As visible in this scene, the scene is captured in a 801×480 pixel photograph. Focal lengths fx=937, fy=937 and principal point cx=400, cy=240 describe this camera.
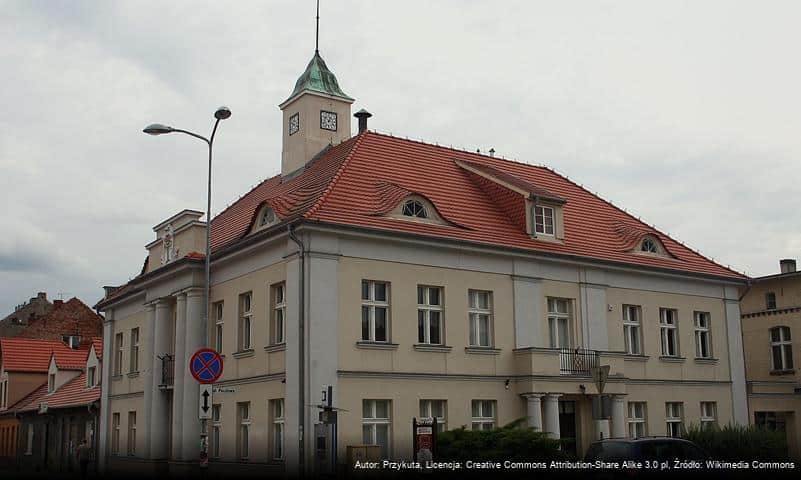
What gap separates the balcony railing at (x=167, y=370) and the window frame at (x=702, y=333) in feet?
60.5

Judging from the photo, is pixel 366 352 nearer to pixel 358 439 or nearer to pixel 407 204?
pixel 358 439

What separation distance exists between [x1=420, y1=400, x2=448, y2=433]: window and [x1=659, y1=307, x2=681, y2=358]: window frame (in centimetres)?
944

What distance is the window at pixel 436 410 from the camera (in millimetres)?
26638

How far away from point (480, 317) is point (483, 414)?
2.88 m

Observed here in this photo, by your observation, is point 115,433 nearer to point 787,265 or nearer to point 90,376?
point 90,376

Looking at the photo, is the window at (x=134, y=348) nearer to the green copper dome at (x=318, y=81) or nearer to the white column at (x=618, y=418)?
the green copper dome at (x=318, y=81)

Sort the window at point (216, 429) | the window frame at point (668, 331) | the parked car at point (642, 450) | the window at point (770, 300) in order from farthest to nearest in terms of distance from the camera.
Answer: the window at point (770, 300), the window frame at point (668, 331), the window at point (216, 429), the parked car at point (642, 450)

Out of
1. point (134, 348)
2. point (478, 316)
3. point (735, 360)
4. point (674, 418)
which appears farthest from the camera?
point (134, 348)

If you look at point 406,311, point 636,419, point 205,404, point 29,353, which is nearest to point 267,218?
point 406,311

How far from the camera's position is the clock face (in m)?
35.8

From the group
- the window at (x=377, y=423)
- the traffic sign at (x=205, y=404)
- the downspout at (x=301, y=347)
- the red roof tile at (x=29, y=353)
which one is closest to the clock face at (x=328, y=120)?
the downspout at (x=301, y=347)

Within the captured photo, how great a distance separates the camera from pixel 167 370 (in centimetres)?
3247

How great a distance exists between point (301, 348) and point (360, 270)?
283 centimetres

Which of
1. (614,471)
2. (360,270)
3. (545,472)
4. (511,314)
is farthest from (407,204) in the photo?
(614,471)
